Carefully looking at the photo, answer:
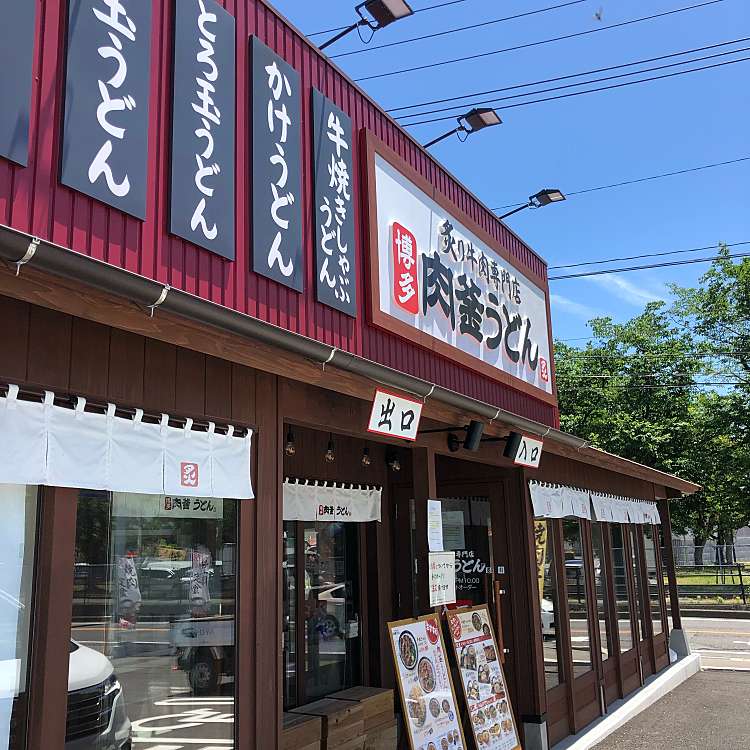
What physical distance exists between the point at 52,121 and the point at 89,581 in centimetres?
222

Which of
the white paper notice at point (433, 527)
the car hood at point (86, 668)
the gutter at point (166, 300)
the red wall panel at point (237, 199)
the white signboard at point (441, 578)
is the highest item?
the red wall panel at point (237, 199)

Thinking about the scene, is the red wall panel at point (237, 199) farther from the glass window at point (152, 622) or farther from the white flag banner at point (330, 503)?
the white flag banner at point (330, 503)

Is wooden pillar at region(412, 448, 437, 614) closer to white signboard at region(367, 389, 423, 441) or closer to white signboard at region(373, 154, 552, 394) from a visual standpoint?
white signboard at region(367, 389, 423, 441)

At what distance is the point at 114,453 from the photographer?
3.63m

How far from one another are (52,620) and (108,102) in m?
2.55

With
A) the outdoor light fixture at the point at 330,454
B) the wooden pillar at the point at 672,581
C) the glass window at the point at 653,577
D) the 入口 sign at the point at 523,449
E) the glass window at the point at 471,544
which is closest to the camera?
the 入口 sign at the point at 523,449

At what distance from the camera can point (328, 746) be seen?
6637 mm

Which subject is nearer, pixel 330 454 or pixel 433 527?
pixel 433 527

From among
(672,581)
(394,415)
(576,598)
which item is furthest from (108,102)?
(672,581)

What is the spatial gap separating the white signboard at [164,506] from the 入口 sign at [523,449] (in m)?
3.79

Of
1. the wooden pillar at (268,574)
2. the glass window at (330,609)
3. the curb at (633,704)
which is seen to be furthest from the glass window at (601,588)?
the wooden pillar at (268,574)

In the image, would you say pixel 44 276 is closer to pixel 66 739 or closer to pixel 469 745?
pixel 66 739

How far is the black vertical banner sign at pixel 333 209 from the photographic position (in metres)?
5.46

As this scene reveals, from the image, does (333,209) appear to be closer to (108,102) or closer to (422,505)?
(108,102)
